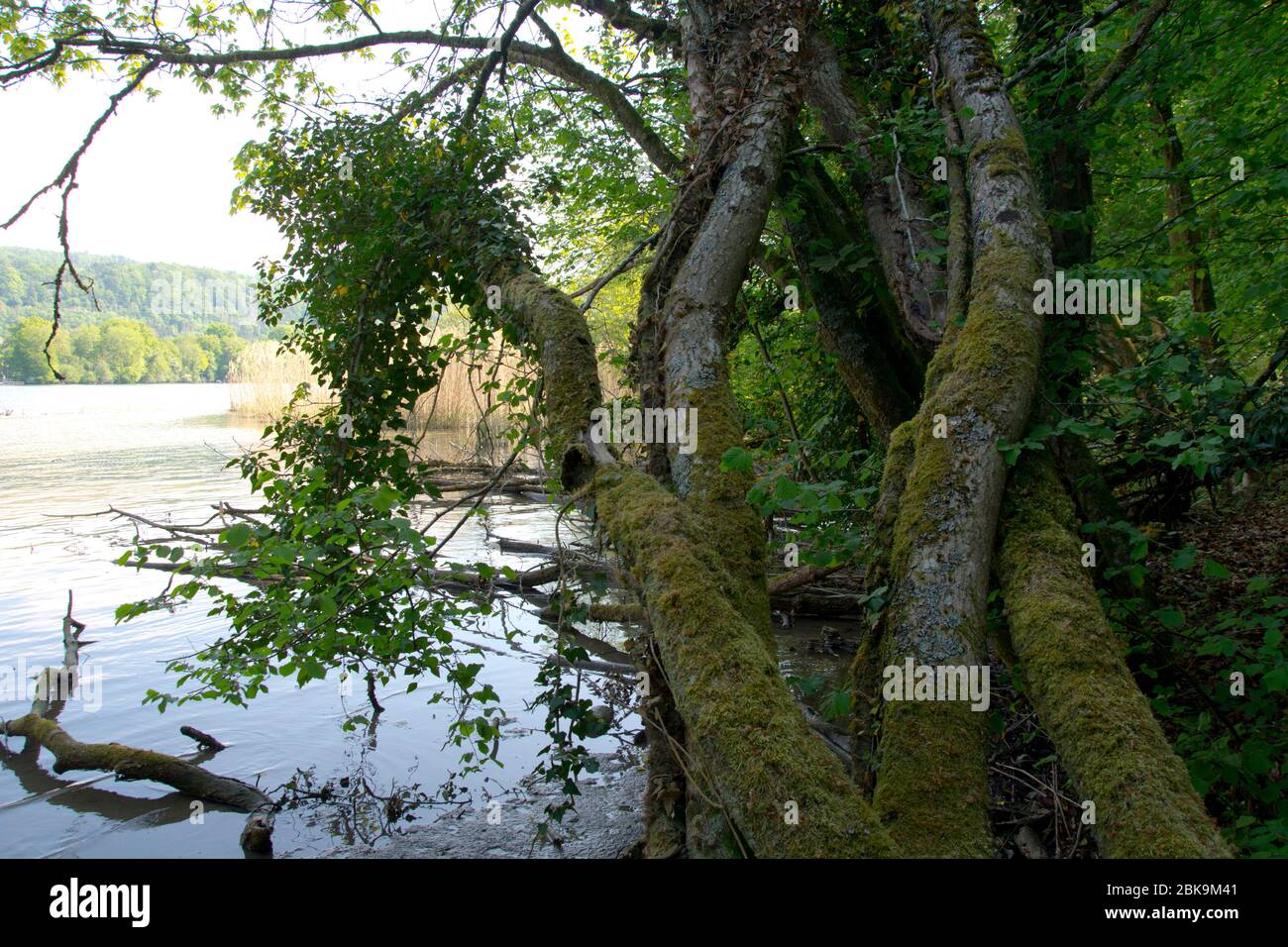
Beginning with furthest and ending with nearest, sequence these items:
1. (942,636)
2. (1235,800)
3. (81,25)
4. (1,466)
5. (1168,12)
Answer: (1,466) < (81,25) < (1168,12) < (1235,800) < (942,636)

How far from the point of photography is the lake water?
5.12m

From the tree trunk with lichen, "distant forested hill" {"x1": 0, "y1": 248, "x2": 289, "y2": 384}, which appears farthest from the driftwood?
"distant forested hill" {"x1": 0, "y1": 248, "x2": 289, "y2": 384}

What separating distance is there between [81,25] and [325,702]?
5.30 meters

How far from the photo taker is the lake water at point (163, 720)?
5125mm

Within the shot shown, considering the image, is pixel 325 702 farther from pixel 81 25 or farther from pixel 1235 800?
pixel 1235 800

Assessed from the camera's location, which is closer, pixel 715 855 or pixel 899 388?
pixel 715 855

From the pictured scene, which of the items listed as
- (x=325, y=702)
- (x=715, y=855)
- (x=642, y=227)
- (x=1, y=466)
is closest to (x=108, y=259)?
(x=1, y=466)

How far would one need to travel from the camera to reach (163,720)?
664cm

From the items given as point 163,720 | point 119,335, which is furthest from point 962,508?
point 119,335

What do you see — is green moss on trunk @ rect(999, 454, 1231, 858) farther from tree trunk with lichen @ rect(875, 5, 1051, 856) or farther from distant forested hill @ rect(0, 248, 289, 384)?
distant forested hill @ rect(0, 248, 289, 384)

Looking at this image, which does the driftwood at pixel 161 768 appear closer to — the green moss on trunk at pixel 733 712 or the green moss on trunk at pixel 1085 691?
the green moss on trunk at pixel 733 712

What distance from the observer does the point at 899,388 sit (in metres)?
6.11

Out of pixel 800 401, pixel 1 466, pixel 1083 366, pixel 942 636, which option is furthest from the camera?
pixel 1 466

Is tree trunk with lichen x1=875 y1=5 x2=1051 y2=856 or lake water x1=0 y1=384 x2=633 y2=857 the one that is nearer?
tree trunk with lichen x1=875 y1=5 x2=1051 y2=856
